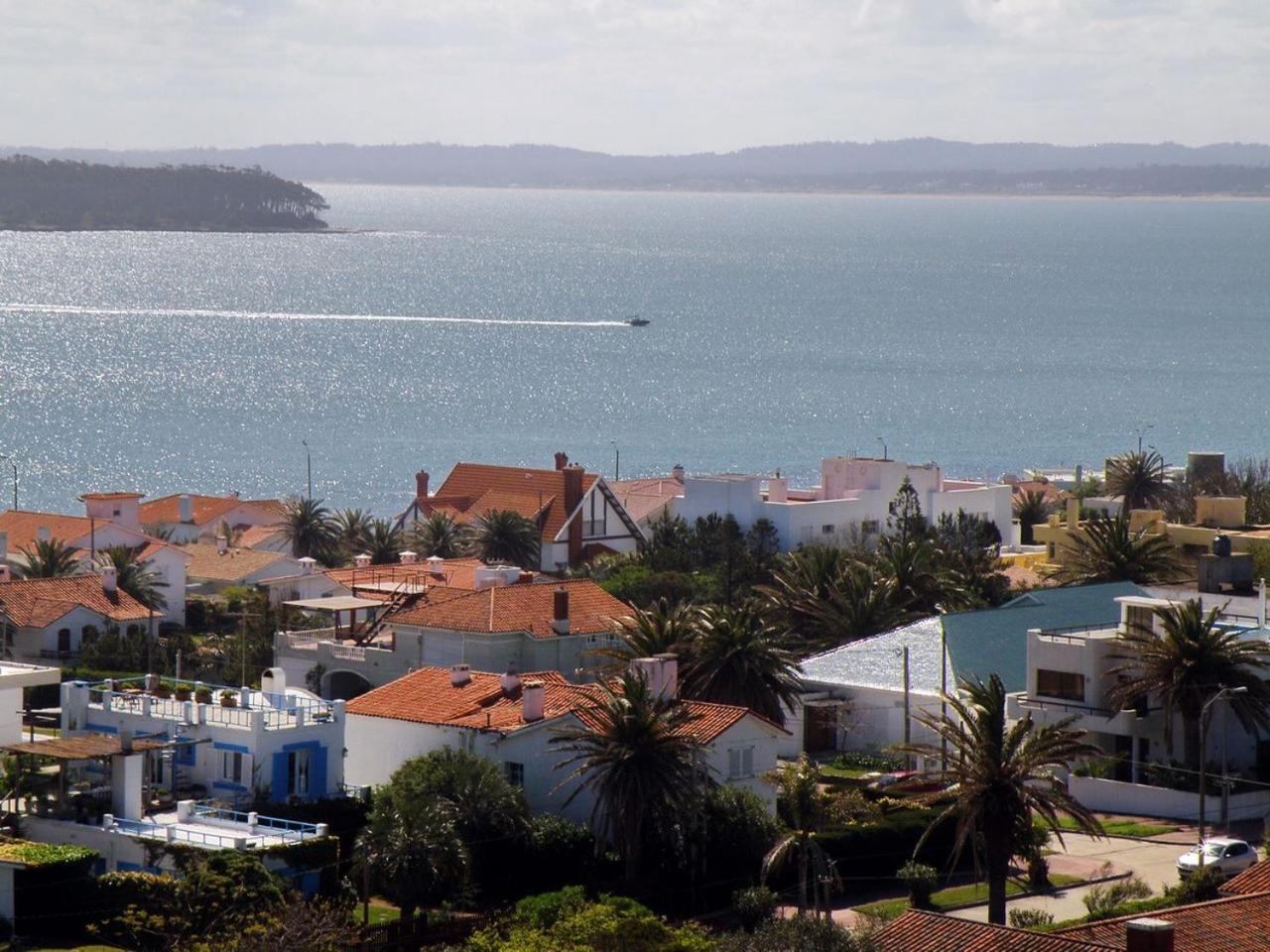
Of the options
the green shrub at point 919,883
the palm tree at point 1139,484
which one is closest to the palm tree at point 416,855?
the green shrub at point 919,883

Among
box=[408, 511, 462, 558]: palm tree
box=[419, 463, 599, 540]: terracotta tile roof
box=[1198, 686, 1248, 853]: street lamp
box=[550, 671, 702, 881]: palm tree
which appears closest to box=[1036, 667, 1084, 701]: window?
box=[1198, 686, 1248, 853]: street lamp

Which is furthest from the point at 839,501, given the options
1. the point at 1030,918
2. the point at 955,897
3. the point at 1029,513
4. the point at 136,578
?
the point at 1030,918

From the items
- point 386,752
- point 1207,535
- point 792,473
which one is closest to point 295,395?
point 792,473

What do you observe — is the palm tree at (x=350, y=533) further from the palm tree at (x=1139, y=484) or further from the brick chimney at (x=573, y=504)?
the palm tree at (x=1139, y=484)

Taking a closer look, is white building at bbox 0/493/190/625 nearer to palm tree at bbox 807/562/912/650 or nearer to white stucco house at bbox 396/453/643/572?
white stucco house at bbox 396/453/643/572

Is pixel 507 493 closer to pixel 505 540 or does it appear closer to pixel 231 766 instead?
pixel 505 540

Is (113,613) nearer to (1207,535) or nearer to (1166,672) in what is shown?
(1166,672)

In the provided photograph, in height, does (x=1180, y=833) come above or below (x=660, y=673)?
below
